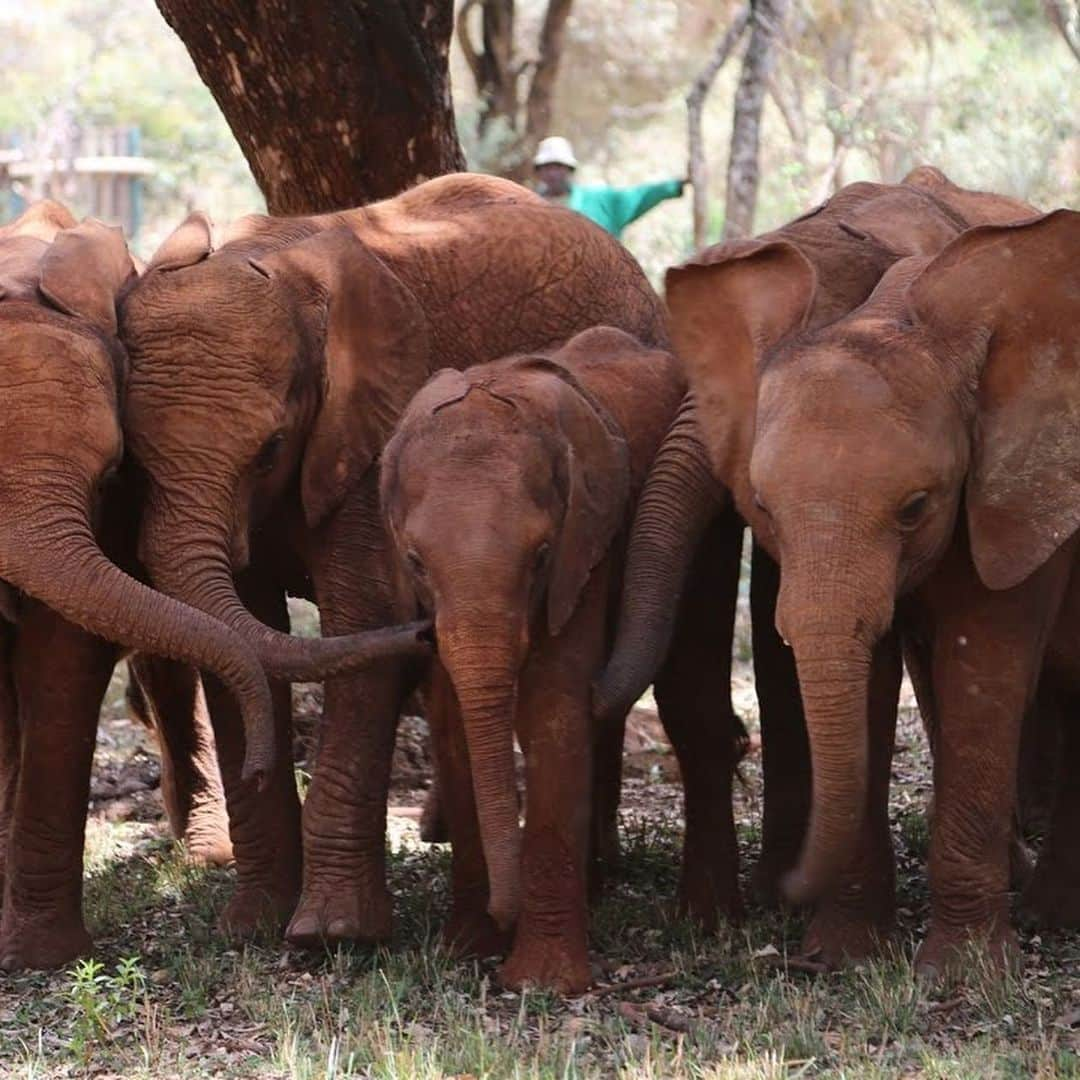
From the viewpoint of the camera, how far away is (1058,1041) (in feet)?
21.5

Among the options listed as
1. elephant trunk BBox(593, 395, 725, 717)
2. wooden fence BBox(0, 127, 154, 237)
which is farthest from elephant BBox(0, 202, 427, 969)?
wooden fence BBox(0, 127, 154, 237)

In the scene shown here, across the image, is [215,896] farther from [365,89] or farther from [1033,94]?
[1033,94]

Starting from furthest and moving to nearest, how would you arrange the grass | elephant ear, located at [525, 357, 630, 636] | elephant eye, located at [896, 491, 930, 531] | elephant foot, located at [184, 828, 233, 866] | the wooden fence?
1. the wooden fence
2. elephant foot, located at [184, 828, 233, 866]
3. elephant ear, located at [525, 357, 630, 636]
4. elephant eye, located at [896, 491, 930, 531]
5. the grass

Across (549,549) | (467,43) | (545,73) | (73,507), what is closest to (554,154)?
(545,73)

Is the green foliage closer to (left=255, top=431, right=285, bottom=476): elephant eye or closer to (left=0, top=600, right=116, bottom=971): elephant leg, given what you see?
(left=0, top=600, right=116, bottom=971): elephant leg

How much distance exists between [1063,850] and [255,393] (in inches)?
124

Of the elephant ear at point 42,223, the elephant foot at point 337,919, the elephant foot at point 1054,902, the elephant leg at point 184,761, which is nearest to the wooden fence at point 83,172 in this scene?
the elephant leg at point 184,761

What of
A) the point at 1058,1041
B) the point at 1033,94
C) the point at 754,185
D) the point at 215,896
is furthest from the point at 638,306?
the point at 1033,94

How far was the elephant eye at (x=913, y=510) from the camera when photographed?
6641 millimetres

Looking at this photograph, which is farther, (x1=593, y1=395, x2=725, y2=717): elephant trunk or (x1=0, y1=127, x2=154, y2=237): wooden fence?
(x1=0, y1=127, x2=154, y2=237): wooden fence

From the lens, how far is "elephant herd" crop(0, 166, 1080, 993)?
6762mm

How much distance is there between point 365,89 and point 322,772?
374 centimetres

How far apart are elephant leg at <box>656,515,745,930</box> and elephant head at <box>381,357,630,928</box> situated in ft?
3.54

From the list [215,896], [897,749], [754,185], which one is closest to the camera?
[215,896]
